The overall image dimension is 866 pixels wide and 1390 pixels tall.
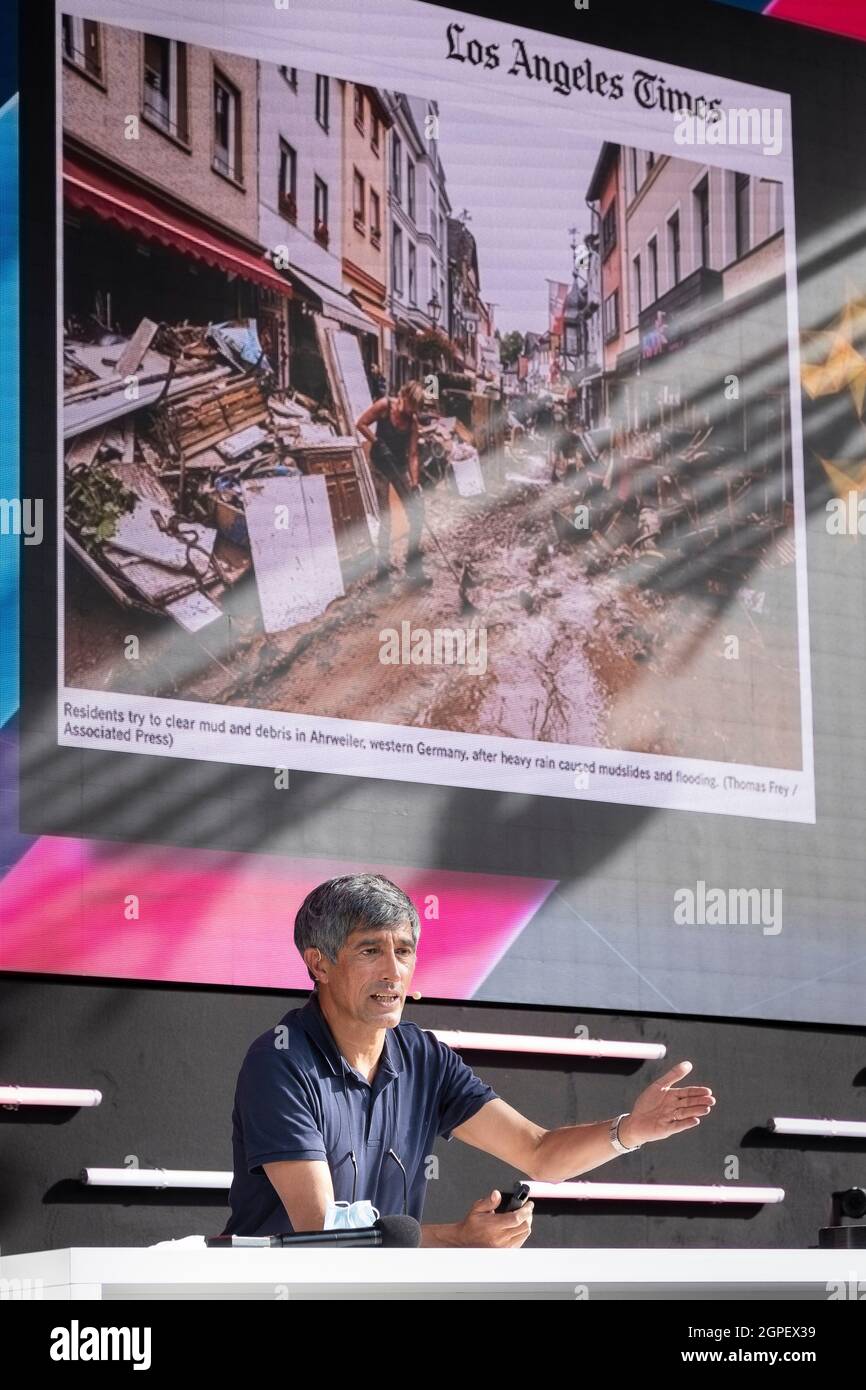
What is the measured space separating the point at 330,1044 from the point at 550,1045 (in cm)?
143

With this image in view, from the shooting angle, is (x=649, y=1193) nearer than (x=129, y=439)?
No

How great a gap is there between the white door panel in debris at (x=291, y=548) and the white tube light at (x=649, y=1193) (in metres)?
1.33

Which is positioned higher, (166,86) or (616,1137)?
(166,86)

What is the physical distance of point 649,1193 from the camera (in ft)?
13.9

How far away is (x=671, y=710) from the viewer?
457 centimetres

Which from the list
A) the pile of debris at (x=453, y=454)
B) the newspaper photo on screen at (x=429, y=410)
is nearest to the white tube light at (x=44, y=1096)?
the newspaper photo on screen at (x=429, y=410)

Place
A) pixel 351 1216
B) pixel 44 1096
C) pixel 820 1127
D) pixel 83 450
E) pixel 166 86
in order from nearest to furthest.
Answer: pixel 351 1216
pixel 44 1096
pixel 83 450
pixel 166 86
pixel 820 1127

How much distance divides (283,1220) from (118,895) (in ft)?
4.06

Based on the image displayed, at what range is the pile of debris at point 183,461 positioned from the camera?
13.0 ft

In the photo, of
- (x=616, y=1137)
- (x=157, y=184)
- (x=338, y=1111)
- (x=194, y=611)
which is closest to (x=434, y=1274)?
(x=338, y=1111)

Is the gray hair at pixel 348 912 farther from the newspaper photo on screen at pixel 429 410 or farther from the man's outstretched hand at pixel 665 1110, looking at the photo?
the newspaper photo on screen at pixel 429 410

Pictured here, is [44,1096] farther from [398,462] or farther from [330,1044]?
[398,462]

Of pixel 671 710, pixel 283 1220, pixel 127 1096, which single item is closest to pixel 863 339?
pixel 671 710

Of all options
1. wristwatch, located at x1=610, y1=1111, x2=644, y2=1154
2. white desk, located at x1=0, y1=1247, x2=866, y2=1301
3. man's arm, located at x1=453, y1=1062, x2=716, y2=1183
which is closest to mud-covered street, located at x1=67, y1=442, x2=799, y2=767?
man's arm, located at x1=453, y1=1062, x2=716, y2=1183
